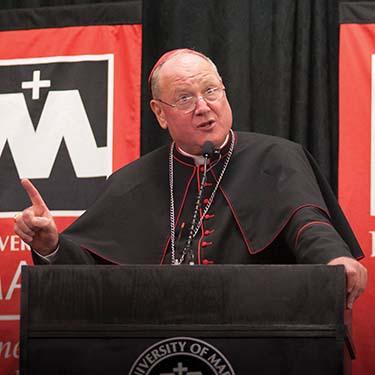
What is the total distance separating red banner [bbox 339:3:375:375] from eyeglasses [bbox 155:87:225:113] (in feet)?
2.86

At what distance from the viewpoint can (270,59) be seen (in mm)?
4438

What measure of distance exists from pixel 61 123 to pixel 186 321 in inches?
93.4

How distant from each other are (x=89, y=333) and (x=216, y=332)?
1.10 feet

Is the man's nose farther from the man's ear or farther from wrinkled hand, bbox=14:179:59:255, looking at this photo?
wrinkled hand, bbox=14:179:59:255

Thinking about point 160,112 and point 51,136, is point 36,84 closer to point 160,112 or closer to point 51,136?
point 51,136

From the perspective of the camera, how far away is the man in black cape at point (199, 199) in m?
3.14

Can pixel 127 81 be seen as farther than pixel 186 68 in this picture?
Yes

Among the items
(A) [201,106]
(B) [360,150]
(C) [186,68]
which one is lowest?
(B) [360,150]

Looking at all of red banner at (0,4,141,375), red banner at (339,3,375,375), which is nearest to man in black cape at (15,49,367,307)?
red banner at (339,3,375,375)

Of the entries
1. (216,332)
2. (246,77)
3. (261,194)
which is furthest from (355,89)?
(216,332)

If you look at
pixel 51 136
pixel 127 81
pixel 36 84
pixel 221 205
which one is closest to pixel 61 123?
pixel 51 136

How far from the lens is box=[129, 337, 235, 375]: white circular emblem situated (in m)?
2.24

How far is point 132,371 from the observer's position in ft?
7.39

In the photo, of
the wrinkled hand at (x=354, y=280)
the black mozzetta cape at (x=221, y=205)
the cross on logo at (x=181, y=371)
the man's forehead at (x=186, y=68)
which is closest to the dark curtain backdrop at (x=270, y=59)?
the black mozzetta cape at (x=221, y=205)
